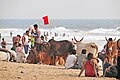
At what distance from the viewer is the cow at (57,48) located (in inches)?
427

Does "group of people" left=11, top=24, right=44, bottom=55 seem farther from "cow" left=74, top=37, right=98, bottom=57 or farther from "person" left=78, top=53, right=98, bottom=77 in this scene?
"person" left=78, top=53, right=98, bottom=77

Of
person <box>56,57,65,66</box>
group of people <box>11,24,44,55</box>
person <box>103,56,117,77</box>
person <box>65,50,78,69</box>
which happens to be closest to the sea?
group of people <box>11,24,44,55</box>

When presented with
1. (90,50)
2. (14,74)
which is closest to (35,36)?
(90,50)

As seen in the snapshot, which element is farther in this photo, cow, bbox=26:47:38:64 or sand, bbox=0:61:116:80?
cow, bbox=26:47:38:64

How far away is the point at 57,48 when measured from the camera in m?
11.0

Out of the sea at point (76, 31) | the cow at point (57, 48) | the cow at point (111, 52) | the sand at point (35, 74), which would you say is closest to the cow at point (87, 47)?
the cow at point (57, 48)

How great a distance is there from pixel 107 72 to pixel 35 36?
3.87m

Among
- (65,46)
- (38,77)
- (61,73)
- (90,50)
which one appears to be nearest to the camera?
(38,77)

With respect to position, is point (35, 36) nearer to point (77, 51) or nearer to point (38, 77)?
point (77, 51)

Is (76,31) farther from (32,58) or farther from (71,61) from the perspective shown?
(71,61)

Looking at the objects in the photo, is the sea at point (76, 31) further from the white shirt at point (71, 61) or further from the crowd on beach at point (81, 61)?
the white shirt at point (71, 61)

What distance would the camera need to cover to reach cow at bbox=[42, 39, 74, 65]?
10836 millimetres

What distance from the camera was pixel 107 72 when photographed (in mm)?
7941

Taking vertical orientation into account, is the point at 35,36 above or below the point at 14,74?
above
